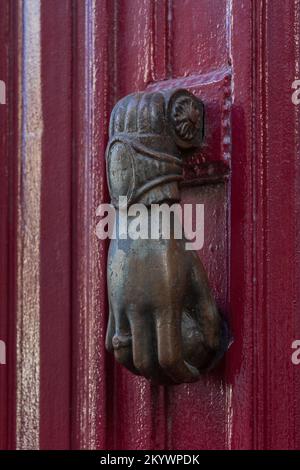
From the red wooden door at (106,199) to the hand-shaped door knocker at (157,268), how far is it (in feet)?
0.11

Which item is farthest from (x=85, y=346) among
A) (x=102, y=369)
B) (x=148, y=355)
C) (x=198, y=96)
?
(x=198, y=96)

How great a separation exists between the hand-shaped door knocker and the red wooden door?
33mm

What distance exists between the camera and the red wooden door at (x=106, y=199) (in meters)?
0.61

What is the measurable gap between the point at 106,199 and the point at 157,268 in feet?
0.61

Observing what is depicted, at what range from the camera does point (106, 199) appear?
2.43 ft

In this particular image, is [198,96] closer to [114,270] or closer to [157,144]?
[157,144]

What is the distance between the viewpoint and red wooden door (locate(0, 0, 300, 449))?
1.99ft

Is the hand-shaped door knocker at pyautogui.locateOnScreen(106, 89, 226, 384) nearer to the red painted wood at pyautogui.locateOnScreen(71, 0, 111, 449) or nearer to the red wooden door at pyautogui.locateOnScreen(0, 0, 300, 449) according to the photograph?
the red wooden door at pyautogui.locateOnScreen(0, 0, 300, 449)

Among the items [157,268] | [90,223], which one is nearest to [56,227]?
[90,223]

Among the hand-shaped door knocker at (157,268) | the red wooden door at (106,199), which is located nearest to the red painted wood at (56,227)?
the red wooden door at (106,199)

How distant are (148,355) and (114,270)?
0.08 m

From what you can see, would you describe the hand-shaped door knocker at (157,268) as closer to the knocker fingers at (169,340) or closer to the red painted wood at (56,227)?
the knocker fingers at (169,340)
